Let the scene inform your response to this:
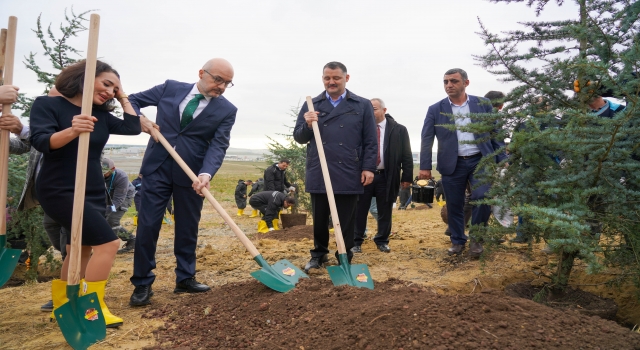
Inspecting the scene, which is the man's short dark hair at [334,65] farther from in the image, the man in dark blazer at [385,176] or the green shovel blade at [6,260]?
the green shovel blade at [6,260]

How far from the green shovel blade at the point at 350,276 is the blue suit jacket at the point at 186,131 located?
1.36 metres

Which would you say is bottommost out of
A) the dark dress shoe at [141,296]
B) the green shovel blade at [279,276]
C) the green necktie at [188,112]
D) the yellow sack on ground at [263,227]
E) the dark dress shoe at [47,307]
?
the yellow sack on ground at [263,227]

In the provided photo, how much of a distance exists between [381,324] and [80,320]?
6.18 feet

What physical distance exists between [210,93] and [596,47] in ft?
10.0

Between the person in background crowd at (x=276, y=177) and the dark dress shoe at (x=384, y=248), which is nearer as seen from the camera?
the dark dress shoe at (x=384, y=248)

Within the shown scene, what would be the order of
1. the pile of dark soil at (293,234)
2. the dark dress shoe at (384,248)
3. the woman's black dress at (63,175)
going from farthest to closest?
the pile of dark soil at (293,234)
the dark dress shoe at (384,248)
the woman's black dress at (63,175)

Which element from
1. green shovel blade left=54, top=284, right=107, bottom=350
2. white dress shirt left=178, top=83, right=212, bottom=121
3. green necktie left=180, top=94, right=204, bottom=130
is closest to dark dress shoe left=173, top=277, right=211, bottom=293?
green shovel blade left=54, top=284, right=107, bottom=350

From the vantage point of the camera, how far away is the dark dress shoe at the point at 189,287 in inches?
174

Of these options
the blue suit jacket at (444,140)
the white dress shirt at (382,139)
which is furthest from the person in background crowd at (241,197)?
the blue suit jacket at (444,140)

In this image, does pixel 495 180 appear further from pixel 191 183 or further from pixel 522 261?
pixel 191 183

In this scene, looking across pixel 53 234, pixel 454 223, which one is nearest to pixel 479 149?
pixel 454 223

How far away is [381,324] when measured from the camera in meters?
2.83

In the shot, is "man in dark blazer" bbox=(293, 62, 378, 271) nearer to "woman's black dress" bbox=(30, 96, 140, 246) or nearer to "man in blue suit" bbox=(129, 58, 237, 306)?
"man in blue suit" bbox=(129, 58, 237, 306)

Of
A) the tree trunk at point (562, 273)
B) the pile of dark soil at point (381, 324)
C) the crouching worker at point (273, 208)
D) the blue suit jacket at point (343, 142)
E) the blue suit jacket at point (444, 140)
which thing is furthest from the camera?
the crouching worker at point (273, 208)
